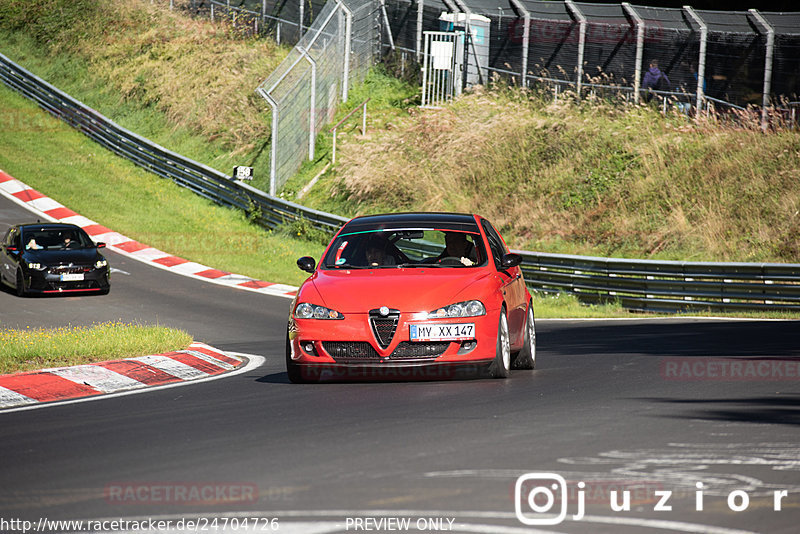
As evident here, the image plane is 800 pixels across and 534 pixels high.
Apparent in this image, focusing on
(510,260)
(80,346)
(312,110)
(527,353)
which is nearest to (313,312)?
(510,260)

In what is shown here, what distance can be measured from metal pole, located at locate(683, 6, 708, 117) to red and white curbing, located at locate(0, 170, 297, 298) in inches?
446

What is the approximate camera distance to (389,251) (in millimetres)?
10602

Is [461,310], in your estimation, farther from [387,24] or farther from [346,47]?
[387,24]

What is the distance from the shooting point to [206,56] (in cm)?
4238

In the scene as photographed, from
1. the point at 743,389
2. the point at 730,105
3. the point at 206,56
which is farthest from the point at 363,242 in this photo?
the point at 206,56

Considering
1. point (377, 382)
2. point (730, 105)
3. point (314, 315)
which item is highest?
point (730, 105)

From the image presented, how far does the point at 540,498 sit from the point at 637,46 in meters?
24.2

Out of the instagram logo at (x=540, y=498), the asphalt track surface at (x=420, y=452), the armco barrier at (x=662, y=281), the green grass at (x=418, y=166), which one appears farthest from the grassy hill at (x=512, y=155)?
the instagram logo at (x=540, y=498)

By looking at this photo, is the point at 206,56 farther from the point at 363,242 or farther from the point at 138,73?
the point at 363,242

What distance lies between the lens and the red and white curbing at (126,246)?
24312 mm

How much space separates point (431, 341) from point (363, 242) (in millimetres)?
1871

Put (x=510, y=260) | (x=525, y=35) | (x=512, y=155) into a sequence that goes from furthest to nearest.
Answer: (x=525, y=35), (x=512, y=155), (x=510, y=260)

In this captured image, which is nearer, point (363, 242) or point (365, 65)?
point (363, 242)

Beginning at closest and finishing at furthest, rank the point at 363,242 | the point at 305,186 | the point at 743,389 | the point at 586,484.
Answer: the point at 586,484
the point at 743,389
the point at 363,242
the point at 305,186
